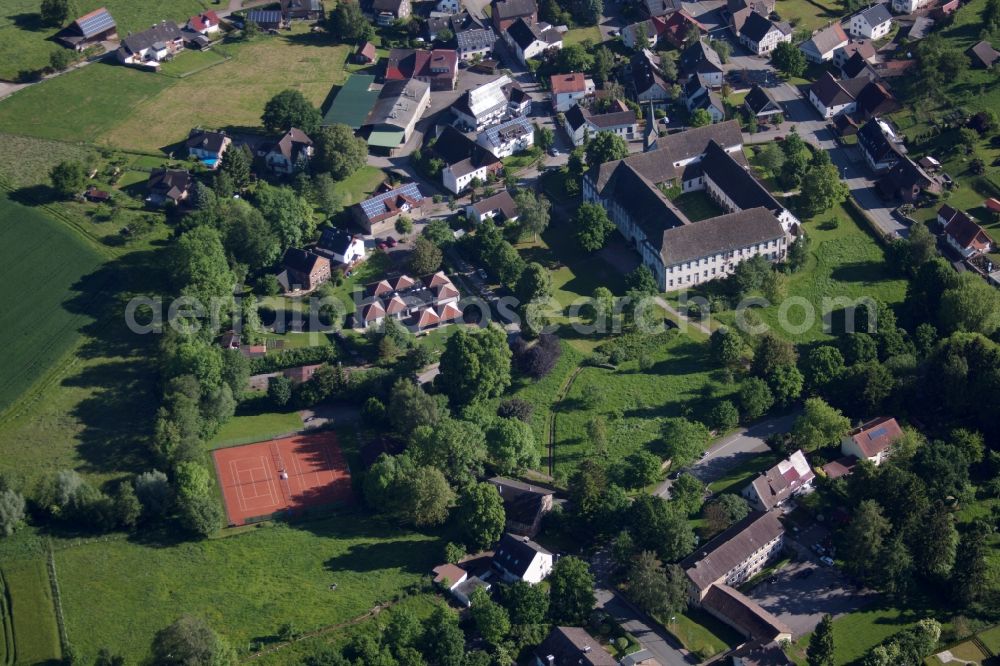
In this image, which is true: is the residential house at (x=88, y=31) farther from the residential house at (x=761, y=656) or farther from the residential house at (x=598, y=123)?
the residential house at (x=761, y=656)

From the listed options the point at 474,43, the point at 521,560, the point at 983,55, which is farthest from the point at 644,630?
the point at 983,55

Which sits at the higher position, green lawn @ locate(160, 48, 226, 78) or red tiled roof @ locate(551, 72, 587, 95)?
green lawn @ locate(160, 48, 226, 78)

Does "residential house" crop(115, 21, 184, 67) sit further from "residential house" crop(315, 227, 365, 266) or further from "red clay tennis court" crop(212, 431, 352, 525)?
"red clay tennis court" crop(212, 431, 352, 525)

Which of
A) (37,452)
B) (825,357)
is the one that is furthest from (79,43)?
(825,357)

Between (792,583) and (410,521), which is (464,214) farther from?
(792,583)

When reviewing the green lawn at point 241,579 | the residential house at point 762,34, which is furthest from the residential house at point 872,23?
the green lawn at point 241,579

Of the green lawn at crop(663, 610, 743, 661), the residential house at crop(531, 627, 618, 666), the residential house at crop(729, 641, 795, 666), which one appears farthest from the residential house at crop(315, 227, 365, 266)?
the residential house at crop(729, 641, 795, 666)
